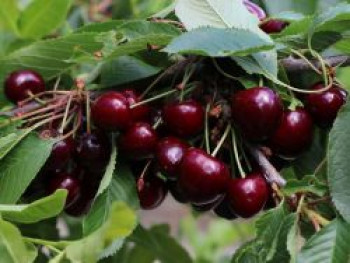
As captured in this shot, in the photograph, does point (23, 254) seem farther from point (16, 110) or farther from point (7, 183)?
point (16, 110)

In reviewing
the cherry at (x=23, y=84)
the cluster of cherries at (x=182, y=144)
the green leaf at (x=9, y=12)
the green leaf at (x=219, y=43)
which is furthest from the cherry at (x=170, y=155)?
the green leaf at (x=9, y=12)

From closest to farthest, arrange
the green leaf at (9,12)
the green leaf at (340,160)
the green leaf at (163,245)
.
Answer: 1. the green leaf at (340,160)
2. the green leaf at (163,245)
3. the green leaf at (9,12)

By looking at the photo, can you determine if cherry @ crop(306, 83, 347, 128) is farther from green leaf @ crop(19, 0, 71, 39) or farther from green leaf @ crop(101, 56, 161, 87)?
green leaf @ crop(19, 0, 71, 39)

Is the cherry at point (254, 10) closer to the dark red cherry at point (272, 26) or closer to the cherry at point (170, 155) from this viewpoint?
the dark red cherry at point (272, 26)

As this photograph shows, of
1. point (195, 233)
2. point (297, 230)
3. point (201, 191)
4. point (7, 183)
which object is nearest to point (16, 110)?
point (7, 183)

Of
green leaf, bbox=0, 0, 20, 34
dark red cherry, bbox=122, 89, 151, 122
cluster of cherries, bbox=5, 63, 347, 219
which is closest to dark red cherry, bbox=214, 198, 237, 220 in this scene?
cluster of cherries, bbox=5, 63, 347, 219

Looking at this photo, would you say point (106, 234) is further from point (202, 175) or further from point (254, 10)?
point (254, 10)
